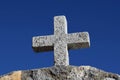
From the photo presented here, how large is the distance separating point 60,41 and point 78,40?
0.25m

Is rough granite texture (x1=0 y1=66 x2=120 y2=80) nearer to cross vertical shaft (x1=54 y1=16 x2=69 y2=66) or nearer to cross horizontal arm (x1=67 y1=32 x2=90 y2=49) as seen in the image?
cross vertical shaft (x1=54 y1=16 x2=69 y2=66)

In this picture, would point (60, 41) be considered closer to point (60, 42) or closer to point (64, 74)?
point (60, 42)

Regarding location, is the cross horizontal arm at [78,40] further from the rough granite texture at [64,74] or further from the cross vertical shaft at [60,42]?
the rough granite texture at [64,74]

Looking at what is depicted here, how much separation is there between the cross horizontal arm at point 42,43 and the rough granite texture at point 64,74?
23.4 inches

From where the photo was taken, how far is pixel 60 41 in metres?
4.46

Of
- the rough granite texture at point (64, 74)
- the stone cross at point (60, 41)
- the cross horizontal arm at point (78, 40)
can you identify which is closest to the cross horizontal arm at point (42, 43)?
the stone cross at point (60, 41)

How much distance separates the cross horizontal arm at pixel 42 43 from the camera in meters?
4.51

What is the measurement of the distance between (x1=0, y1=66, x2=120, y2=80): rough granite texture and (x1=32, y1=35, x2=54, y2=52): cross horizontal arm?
23.4 inches

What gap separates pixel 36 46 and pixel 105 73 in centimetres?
119

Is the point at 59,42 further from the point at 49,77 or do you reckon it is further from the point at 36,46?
the point at 49,77

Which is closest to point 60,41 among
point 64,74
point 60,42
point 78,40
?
point 60,42

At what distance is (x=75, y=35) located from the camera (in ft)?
14.8

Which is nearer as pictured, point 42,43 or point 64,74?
point 64,74

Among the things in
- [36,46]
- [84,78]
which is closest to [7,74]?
[36,46]
